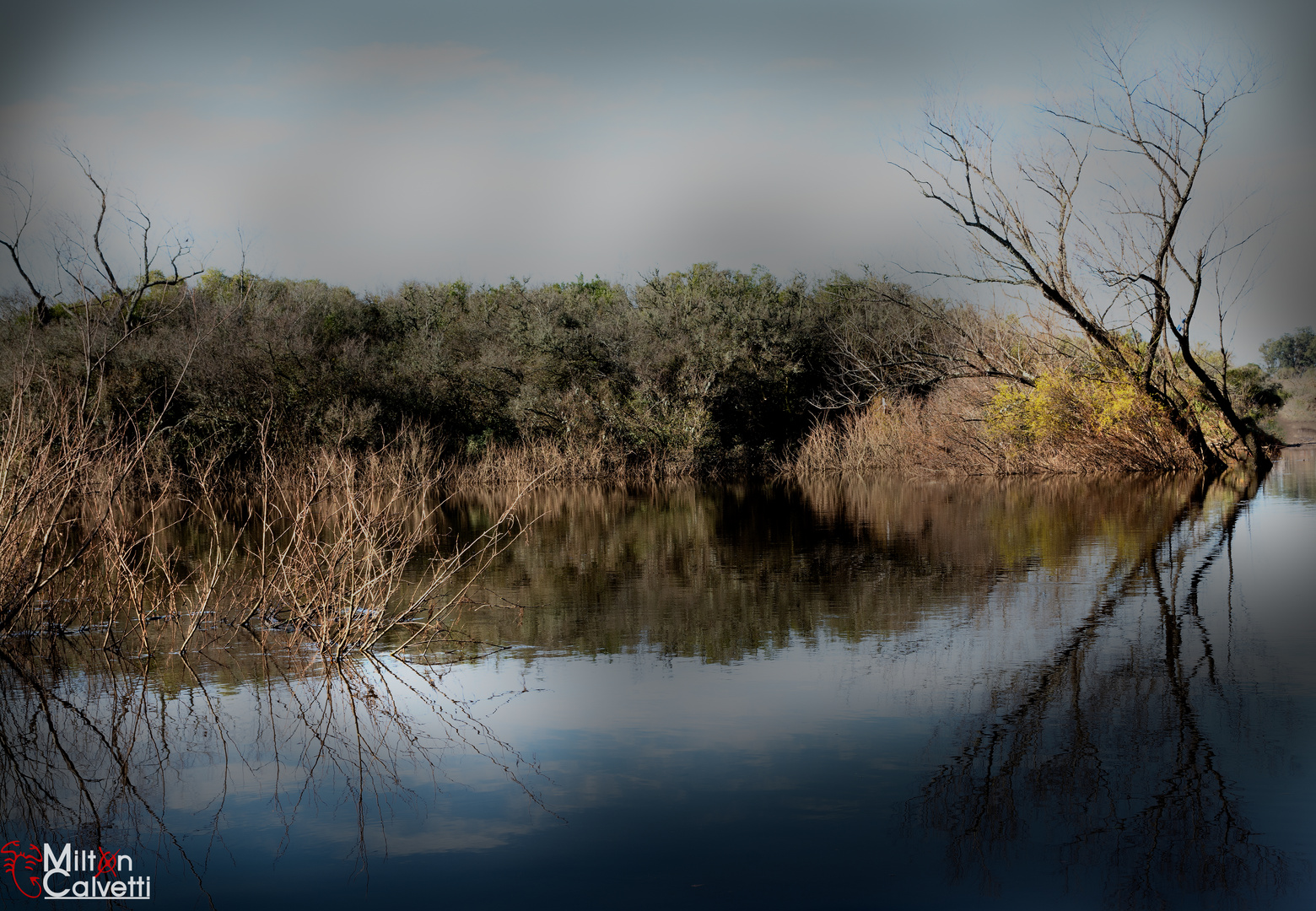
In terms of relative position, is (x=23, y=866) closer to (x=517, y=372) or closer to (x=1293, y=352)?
(x=517, y=372)

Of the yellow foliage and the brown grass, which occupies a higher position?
the yellow foliage

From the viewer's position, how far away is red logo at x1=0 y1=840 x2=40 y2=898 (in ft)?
13.1

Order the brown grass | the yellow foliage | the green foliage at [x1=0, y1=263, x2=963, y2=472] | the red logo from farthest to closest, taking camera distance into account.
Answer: the green foliage at [x1=0, y1=263, x2=963, y2=472] → the yellow foliage → the brown grass → the red logo

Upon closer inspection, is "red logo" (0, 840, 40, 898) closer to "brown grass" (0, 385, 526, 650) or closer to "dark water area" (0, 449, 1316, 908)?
"dark water area" (0, 449, 1316, 908)

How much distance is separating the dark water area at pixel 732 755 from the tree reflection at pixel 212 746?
2 centimetres

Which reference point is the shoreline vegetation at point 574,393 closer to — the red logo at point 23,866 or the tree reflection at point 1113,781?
the red logo at point 23,866

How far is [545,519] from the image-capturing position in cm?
1734

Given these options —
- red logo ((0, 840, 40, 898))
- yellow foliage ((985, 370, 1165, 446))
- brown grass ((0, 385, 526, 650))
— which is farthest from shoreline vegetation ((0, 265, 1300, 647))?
red logo ((0, 840, 40, 898))

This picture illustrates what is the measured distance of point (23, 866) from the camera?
13.6ft

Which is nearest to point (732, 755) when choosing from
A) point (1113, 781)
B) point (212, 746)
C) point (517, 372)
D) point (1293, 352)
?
point (1113, 781)

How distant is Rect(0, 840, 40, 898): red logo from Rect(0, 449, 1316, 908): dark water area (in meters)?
0.02

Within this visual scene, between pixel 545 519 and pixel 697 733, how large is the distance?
12.1 m

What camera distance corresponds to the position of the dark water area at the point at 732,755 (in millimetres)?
3828

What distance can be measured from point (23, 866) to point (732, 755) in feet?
9.48
